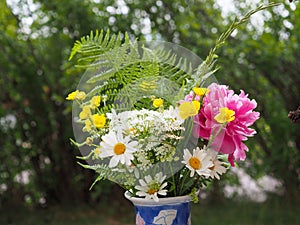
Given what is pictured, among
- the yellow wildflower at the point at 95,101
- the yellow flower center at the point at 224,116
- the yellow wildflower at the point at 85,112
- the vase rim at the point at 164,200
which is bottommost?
the vase rim at the point at 164,200

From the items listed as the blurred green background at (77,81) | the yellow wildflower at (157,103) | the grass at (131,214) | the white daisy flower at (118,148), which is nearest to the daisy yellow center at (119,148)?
the white daisy flower at (118,148)

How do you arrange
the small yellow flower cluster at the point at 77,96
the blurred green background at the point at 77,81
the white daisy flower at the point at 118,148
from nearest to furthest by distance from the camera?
the white daisy flower at the point at 118,148 → the small yellow flower cluster at the point at 77,96 → the blurred green background at the point at 77,81

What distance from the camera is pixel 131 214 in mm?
2652

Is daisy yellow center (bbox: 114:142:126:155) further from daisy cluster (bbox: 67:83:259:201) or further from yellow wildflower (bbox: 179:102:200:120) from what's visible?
yellow wildflower (bbox: 179:102:200:120)

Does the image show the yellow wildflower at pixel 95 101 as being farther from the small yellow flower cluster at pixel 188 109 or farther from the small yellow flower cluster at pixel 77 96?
the small yellow flower cluster at pixel 188 109

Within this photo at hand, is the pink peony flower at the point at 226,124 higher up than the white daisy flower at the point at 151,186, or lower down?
higher up

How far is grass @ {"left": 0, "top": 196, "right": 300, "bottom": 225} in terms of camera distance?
2.52 metres

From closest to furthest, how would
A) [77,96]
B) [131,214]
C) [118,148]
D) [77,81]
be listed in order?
[118,148]
[77,96]
[77,81]
[131,214]

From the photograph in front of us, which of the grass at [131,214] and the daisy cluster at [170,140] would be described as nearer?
the daisy cluster at [170,140]

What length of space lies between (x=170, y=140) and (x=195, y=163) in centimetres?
6

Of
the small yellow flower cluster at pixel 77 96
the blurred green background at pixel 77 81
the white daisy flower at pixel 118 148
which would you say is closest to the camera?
the white daisy flower at pixel 118 148

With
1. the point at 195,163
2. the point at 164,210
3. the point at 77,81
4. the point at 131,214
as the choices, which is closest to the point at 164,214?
the point at 164,210

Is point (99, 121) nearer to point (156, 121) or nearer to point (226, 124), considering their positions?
point (156, 121)

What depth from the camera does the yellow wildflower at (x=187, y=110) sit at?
87 cm
